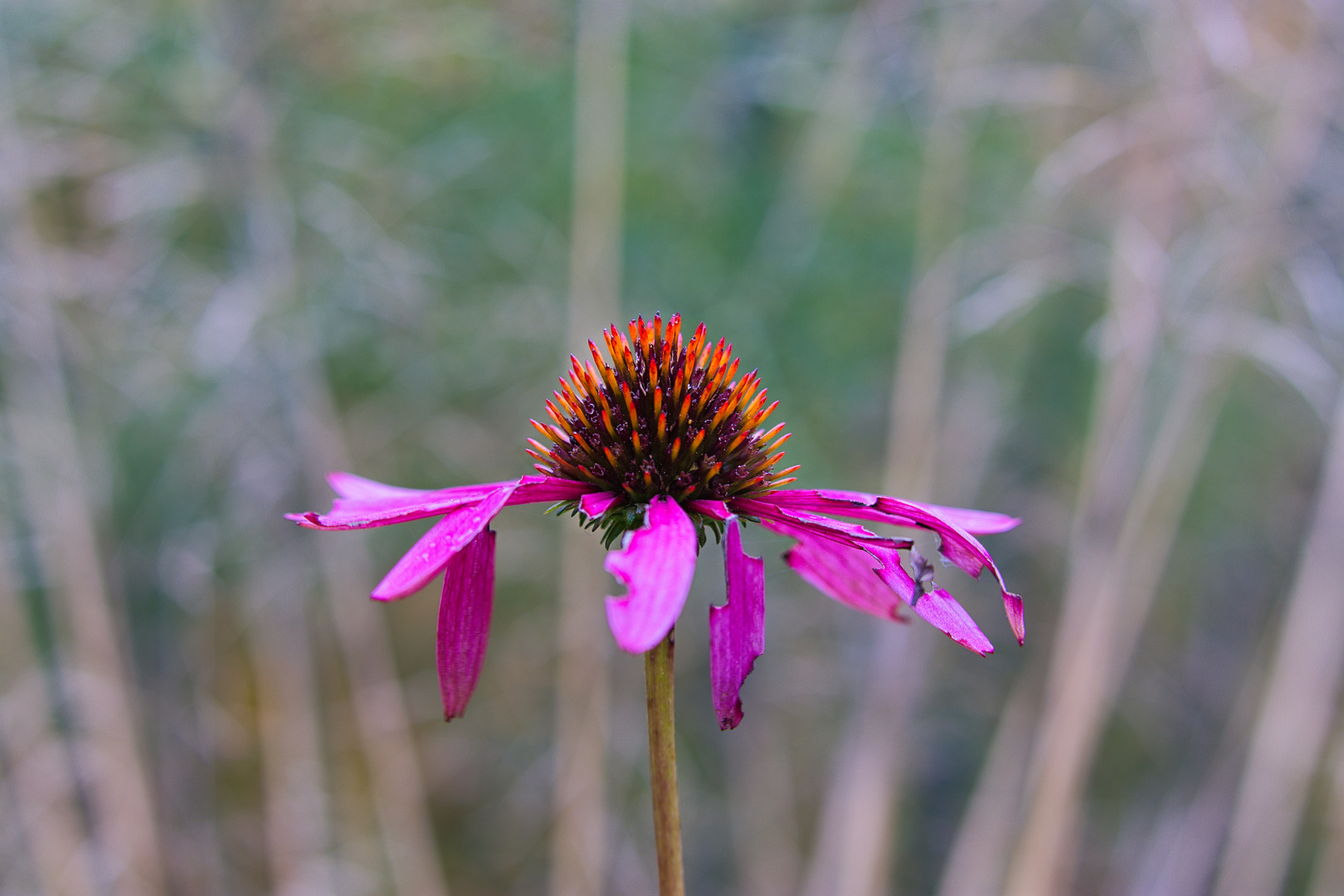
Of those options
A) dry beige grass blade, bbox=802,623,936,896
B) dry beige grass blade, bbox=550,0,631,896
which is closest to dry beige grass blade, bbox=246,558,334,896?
dry beige grass blade, bbox=550,0,631,896

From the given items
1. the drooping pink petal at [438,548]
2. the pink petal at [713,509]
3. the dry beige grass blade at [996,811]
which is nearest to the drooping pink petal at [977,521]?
the pink petal at [713,509]

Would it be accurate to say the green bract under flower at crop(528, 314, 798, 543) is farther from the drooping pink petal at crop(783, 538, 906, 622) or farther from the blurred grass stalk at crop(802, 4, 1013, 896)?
the blurred grass stalk at crop(802, 4, 1013, 896)

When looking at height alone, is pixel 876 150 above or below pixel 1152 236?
above

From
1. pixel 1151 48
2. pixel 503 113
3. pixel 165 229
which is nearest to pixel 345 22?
pixel 165 229

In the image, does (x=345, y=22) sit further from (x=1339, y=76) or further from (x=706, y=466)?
(x=1339, y=76)

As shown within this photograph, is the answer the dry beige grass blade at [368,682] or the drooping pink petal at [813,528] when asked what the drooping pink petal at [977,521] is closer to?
the drooping pink petal at [813,528]

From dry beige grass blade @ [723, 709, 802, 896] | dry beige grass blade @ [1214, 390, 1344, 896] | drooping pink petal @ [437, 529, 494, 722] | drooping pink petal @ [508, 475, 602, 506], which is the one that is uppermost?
drooping pink petal @ [508, 475, 602, 506]

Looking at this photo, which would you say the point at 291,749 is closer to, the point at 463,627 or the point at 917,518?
the point at 463,627
